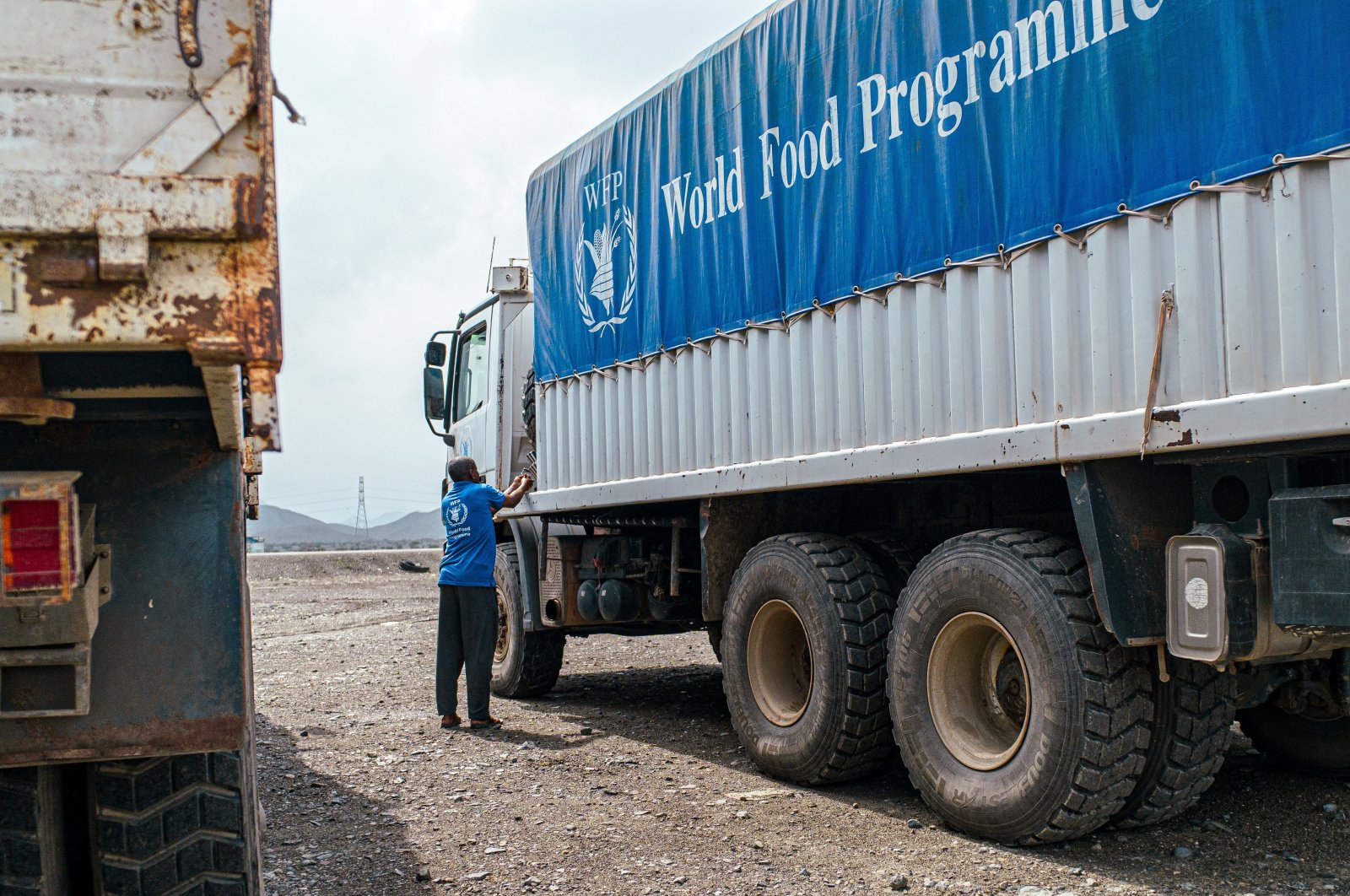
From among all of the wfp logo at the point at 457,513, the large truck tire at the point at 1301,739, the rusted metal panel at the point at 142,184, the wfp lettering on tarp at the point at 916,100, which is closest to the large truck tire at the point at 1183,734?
the large truck tire at the point at 1301,739

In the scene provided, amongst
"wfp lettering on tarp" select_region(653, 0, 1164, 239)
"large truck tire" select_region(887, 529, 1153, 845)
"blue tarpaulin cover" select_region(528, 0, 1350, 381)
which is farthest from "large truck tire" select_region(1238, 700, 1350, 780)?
"wfp lettering on tarp" select_region(653, 0, 1164, 239)

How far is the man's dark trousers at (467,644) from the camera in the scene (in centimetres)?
765

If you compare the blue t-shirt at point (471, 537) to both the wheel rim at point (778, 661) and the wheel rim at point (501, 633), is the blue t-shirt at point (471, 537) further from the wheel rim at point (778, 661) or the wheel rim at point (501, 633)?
the wheel rim at point (778, 661)

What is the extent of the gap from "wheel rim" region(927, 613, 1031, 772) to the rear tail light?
131 inches

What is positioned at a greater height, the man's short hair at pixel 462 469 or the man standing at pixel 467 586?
the man's short hair at pixel 462 469

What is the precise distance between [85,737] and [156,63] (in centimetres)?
161

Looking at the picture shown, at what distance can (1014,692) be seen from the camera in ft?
15.8

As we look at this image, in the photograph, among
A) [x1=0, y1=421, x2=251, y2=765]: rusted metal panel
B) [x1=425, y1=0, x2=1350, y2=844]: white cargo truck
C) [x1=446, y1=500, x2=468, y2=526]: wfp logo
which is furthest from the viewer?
[x1=446, y1=500, x2=468, y2=526]: wfp logo

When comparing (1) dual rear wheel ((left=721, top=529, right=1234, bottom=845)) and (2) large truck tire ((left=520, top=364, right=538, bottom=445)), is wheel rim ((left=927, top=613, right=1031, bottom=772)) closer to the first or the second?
(1) dual rear wheel ((left=721, top=529, right=1234, bottom=845))

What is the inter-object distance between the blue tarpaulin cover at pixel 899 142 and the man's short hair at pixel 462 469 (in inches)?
35.5

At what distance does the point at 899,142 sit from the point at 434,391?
575cm

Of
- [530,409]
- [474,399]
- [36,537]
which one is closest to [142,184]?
[36,537]

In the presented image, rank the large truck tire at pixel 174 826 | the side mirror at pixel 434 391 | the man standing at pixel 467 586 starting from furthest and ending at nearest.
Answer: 1. the side mirror at pixel 434 391
2. the man standing at pixel 467 586
3. the large truck tire at pixel 174 826

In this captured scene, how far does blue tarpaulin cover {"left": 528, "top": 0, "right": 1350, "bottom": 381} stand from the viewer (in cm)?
377
